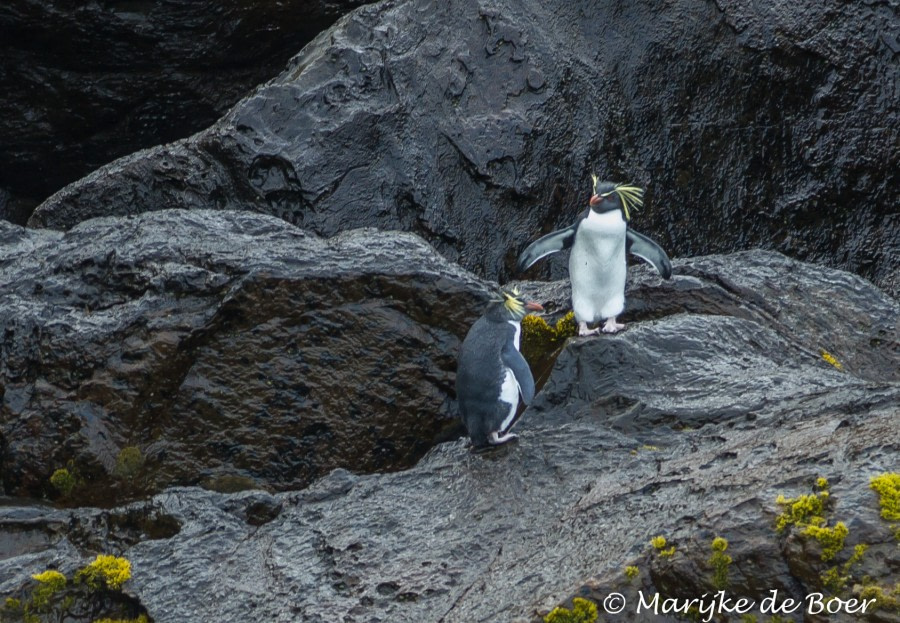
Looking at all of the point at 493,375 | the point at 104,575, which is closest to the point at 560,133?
the point at 493,375

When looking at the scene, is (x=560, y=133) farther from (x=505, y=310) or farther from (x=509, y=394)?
(x=509, y=394)

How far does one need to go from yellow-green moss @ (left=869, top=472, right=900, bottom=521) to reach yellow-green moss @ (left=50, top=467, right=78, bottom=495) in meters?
4.67

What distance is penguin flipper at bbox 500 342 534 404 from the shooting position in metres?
6.99

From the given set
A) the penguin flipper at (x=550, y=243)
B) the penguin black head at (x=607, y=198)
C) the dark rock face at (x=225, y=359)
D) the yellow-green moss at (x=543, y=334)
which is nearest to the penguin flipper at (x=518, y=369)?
the dark rock face at (x=225, y=359)

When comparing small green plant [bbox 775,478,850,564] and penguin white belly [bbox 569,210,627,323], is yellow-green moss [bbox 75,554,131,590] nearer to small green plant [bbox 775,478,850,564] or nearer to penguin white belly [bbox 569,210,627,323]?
small green plant [bbox 775,478,850,564]

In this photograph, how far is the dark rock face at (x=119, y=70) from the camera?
1288 cm

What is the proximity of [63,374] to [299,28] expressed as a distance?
7344mm

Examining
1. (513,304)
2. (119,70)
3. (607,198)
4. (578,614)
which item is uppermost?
(119,70)

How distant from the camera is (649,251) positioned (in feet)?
27.7

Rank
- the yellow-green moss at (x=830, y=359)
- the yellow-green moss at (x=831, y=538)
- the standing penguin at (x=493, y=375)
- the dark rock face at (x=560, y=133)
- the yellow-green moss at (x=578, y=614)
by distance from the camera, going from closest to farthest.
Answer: the yellow-green moss at (x=831, y=538), the yellow-green moss at (x=578, y=614), the standing penguin at (x=493, y=375), the yellow-green moss at (x=830, y=359), the dark rock face at (x=560, y=133)

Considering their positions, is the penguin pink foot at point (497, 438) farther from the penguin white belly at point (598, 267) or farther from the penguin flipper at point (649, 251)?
the penguin flipper at point (649, 251)

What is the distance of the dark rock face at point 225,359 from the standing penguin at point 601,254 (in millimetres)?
720

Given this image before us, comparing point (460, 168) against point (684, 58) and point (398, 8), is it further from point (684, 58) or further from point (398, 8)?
point (684, 58)

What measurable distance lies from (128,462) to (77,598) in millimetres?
1360
